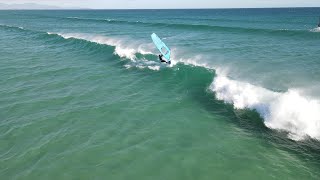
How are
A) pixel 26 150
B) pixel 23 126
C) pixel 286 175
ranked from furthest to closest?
pixel 23 126 < pixel 26 150 < pixel 286 175

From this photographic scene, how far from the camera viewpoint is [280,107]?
552 inches

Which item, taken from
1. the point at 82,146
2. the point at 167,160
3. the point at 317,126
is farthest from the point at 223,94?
the point at 82,146

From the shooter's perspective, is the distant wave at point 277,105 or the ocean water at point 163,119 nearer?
the ocean water at point 163,119

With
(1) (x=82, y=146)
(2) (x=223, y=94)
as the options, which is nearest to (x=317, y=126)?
(2) (x=223, y=94)

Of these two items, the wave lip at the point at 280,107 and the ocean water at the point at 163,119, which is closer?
the ocean water at the point at 163,119

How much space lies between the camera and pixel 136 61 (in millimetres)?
26938

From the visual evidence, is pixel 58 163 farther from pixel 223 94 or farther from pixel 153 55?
pixel 153 55

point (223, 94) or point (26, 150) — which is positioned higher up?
point (223, 94)

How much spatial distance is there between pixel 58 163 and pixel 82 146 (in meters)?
1.30

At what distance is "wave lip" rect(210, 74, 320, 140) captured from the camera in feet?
41.0

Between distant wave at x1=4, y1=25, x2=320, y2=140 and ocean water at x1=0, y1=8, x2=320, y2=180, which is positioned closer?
ocean water at x1=0, y1=8, x2=320, y2=180

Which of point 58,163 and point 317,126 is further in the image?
point 317,126

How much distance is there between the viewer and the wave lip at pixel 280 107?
12.5m

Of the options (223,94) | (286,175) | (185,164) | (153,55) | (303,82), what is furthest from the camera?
(153,55)
